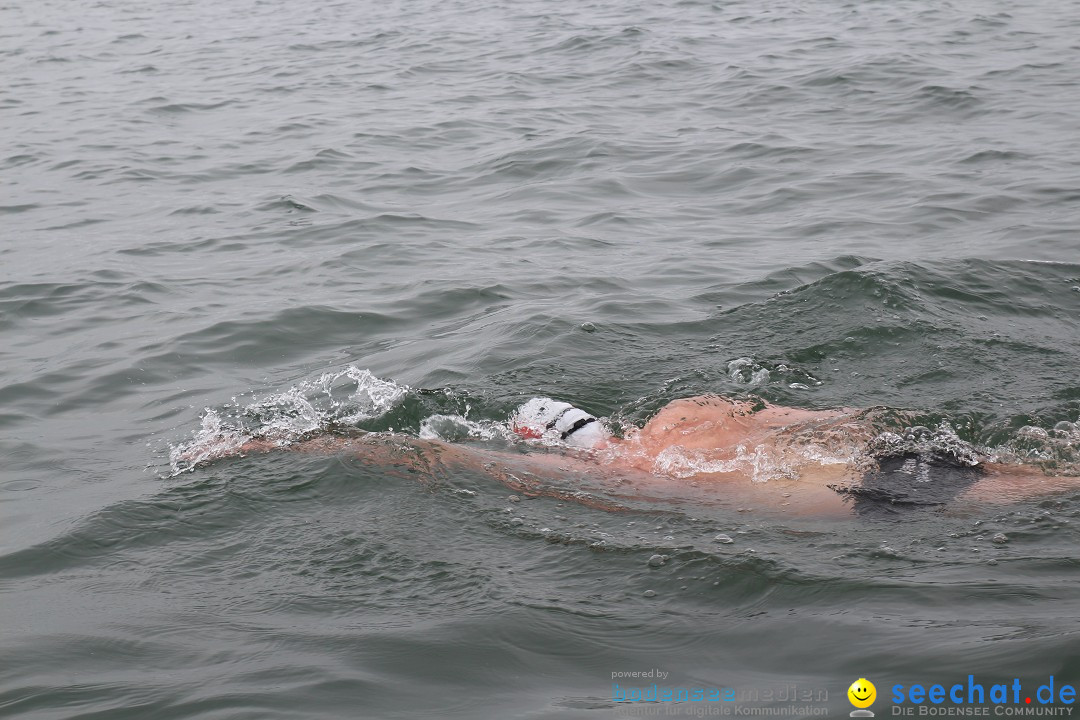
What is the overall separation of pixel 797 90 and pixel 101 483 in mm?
10966

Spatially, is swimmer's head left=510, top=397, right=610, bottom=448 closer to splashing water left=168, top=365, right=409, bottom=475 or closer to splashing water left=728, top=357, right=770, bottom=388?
splashing water left=168, top=365, right=409, bottom=475

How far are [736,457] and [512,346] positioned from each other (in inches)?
98.7

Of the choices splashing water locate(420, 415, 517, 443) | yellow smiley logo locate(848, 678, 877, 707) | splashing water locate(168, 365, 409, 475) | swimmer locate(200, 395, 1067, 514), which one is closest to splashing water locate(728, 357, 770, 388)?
swimmer locate(200, 395, 1067, 514)

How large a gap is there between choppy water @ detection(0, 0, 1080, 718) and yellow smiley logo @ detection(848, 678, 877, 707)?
53 mm

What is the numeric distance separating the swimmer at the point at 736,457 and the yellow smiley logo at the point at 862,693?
1.42 metres

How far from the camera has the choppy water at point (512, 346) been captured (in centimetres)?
409

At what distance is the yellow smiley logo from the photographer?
3.47 metres

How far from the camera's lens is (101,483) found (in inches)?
236

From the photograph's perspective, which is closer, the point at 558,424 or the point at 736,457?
the point at 736,457

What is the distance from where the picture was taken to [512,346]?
7.51 metres

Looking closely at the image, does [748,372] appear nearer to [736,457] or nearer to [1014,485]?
[736,457]

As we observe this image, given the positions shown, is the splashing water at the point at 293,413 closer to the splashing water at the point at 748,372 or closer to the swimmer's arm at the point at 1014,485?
the splashing water at the point at 748,372

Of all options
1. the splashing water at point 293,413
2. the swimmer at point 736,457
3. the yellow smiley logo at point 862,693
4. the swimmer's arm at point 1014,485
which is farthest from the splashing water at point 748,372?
the yellow smiley logo at point 862,693

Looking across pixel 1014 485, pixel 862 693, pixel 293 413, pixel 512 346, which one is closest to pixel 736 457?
pixel 1014 485
